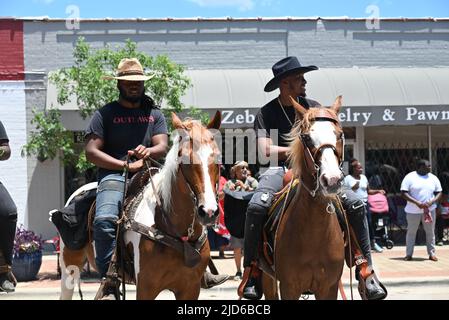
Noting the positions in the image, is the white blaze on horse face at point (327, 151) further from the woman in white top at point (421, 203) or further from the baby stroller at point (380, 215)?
the baby stroller at point (380, 215)

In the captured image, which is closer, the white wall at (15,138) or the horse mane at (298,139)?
the horse mane at (298,139)

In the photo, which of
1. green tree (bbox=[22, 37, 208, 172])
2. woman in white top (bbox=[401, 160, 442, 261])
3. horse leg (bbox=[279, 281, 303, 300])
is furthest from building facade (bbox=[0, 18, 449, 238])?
horse leg (bbox=[279, 281, 303, 300])

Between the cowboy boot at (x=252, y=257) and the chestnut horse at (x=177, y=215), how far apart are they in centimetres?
49

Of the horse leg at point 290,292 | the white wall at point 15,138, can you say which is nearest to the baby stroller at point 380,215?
the white wall at point 15,138

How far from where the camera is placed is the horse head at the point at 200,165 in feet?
17.9

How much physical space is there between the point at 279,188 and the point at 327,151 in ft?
4.92

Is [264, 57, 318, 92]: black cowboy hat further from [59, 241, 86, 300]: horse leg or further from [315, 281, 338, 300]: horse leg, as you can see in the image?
[59, 241, 86, 300]: horse leg

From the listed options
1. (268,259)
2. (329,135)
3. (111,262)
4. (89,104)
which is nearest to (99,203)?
(111,262)

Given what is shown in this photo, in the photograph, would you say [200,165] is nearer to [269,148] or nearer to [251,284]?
[269,148]

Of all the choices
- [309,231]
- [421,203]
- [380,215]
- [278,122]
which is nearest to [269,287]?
[309,231]

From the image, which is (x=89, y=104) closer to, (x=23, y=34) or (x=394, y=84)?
(x=23, y=34)

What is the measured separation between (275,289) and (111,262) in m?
1.96

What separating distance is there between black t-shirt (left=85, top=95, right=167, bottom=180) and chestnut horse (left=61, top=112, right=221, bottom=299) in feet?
1.97

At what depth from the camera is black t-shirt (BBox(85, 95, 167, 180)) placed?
22.5 ft
